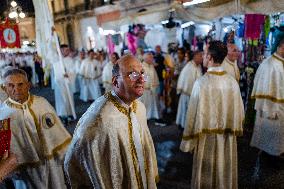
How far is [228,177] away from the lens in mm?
4707

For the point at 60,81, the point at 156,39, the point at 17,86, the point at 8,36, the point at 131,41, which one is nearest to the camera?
the point at 17,86

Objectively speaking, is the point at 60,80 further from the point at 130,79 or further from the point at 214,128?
the point at 130,79

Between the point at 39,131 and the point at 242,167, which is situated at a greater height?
the point at 39,131

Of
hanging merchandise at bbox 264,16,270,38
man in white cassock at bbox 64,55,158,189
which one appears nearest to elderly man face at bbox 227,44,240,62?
hanging merchandise at bbox 264,16,270,38

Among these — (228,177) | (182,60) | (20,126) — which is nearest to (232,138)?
(228,177)

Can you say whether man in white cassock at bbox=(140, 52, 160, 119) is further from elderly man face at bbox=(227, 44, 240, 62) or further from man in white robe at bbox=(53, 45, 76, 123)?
elderly man face at bbox=(227, 44, 240, 62)

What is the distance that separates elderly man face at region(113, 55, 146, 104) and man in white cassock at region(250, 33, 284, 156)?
384 centimetres

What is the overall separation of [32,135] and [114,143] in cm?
172

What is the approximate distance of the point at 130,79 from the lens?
2.62 meters

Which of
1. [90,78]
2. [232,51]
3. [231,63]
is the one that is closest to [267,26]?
[231,63]

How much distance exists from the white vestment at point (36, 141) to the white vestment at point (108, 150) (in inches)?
56.1

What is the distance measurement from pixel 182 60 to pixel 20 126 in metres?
8.28

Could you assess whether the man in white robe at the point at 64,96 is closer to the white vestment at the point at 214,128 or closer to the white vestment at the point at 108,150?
the white vestment at the point at 214,128

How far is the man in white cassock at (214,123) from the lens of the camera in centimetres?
436
